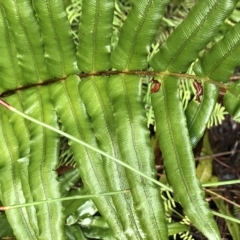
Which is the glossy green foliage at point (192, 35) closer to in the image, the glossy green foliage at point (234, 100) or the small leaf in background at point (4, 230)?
the glossy green foliage at point (234, 100)

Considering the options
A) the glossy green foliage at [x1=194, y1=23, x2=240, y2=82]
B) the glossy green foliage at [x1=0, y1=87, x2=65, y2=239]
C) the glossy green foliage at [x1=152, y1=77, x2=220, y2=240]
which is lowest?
the glossy green foliage at [x1=0, y1=87, x2=65, y2=239]

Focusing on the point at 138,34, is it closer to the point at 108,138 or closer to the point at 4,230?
the point at 108,138

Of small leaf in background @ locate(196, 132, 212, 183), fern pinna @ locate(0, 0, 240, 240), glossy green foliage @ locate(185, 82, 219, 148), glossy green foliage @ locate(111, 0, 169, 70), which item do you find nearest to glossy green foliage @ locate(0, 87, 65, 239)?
fern pinna @ locate(0, 0, 240, 240)

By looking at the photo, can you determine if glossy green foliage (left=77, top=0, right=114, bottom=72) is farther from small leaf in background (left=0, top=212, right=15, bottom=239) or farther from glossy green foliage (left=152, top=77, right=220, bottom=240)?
small leaf in background (left=0, top=212, right=15, bottom=239)

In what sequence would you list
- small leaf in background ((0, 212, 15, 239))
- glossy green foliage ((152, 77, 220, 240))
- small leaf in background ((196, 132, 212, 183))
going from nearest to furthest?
glossy green foliage ((152, 77, 220, 240)), small leaf in background ((0, 212, 15, 239)), small leaf in background ((196, 132, 212, 183))

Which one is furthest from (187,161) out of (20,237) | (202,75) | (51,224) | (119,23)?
(119,23)

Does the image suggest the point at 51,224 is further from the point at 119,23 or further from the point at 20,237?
the point at 119,23

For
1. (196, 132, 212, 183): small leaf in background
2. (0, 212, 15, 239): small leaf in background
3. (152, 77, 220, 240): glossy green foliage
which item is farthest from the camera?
(196, 132, 212, 183): small leaf in background

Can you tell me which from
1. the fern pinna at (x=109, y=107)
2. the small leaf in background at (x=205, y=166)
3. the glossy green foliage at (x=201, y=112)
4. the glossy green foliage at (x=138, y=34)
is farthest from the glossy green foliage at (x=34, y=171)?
the small leaf in background at (x=205, y=166)
